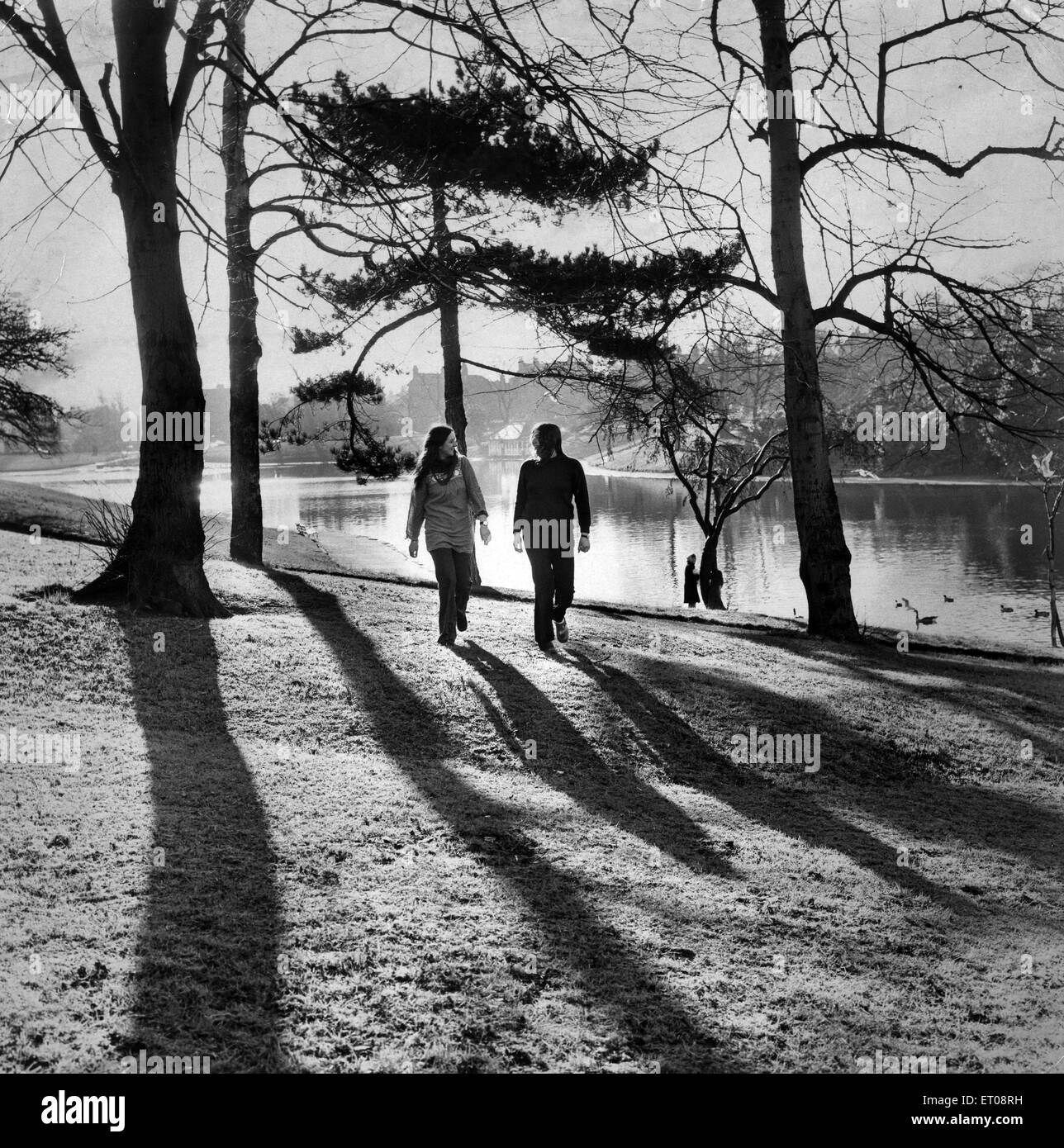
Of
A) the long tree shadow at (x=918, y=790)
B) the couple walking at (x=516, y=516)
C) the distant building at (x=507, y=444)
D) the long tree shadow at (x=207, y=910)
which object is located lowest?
the long tree shadow at (x=918, y=790)

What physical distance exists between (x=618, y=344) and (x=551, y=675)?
20.9 feet

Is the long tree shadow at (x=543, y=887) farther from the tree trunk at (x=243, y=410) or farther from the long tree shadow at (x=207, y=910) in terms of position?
the tree trunk at (x=243, y=410)

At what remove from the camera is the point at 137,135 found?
31.1 ft

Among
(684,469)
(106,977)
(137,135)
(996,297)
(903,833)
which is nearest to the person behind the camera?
(106,977)

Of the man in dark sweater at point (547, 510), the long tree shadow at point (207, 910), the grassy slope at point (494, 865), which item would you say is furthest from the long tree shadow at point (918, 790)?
the long tree shadow at point (207, 910)

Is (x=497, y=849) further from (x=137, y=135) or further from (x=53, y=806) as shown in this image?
(x=137, y=135)

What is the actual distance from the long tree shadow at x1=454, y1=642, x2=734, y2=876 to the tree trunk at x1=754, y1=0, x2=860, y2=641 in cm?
683

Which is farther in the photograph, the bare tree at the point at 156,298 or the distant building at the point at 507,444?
the distant building at the point at 507,444

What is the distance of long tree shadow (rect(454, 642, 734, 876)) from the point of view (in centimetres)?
542

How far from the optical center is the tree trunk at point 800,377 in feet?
44.6

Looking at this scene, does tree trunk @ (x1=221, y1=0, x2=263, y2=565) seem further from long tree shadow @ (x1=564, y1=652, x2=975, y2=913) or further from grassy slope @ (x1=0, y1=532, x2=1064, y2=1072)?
long tree shadow @ (x1=564, y1=652, x2=975, y2=913)

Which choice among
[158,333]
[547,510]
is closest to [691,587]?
[547,510]

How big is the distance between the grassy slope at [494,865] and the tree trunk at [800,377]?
4.85 metres

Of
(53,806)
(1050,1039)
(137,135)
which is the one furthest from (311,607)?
(1050,1039)
